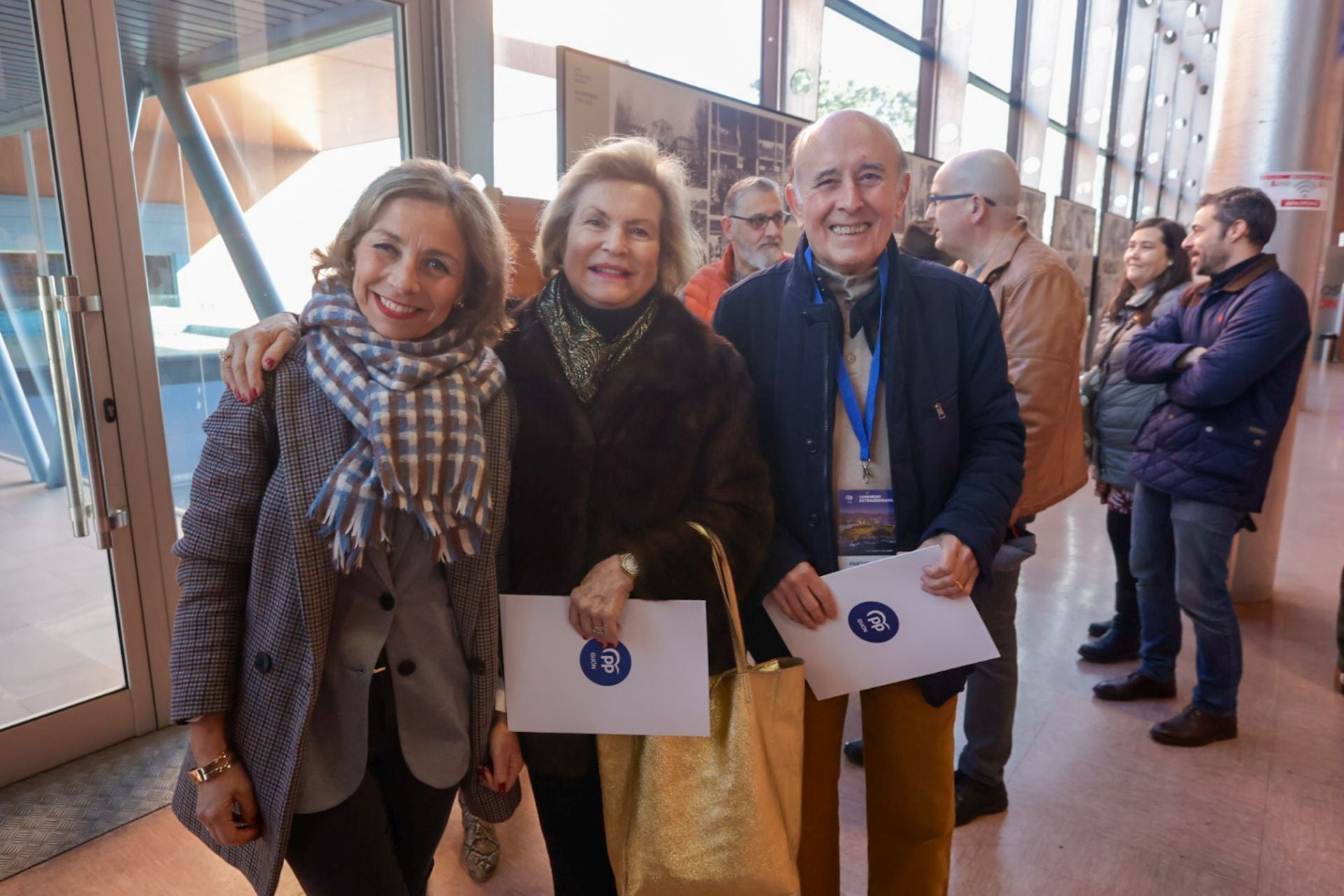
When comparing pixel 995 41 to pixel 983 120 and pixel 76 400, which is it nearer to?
pixel 983 120

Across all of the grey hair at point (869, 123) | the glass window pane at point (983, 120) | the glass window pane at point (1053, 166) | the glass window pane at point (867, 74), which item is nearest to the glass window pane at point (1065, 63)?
the glass window pane at point (1053, 166)

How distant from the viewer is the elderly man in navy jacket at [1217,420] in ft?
8.37

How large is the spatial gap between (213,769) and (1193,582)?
2766 millimetres

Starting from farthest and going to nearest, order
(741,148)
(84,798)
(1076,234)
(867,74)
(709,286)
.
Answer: (1076,234) < (867,74) < (741,148) < (709,286) < (84,798)

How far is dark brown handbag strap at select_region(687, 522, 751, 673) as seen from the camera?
4.02 ft

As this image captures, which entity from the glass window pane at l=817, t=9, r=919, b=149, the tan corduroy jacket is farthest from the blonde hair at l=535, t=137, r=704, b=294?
the glass window pane at l=817, t=9, r=919, b=149

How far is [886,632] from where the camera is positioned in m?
1.37

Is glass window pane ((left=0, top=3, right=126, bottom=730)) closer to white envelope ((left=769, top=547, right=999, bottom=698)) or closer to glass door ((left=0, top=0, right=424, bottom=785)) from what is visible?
glass door ((left=0, top=0, right=424, bottom=785))

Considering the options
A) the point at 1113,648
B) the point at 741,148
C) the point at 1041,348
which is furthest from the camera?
the point at 741,148

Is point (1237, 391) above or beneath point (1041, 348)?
beneath

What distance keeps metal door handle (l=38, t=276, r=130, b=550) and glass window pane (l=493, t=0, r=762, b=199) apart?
154 cm

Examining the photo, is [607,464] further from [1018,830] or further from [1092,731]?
[1092,731]

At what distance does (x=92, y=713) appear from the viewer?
2.65m

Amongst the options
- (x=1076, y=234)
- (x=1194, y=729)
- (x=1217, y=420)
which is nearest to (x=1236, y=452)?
(x=1217, y=420)
